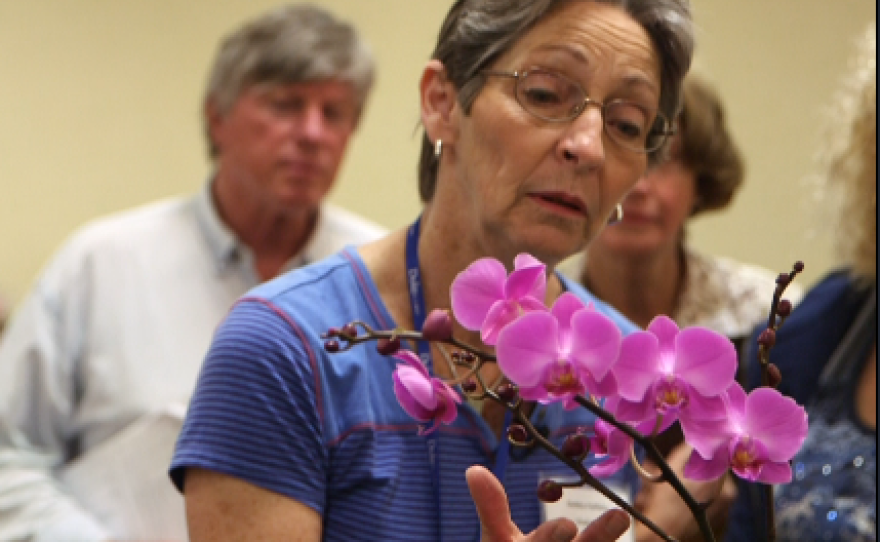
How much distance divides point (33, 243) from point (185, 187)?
1.57ft

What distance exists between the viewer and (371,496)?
1089 millimetres

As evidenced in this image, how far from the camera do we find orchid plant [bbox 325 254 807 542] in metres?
0.62

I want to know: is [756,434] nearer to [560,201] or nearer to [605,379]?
[605,379]

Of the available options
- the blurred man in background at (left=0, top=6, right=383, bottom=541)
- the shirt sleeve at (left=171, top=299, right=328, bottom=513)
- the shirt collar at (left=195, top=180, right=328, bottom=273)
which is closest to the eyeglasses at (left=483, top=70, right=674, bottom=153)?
the shirt sleeve at (left=171, top=299, right=328, bottom=513)

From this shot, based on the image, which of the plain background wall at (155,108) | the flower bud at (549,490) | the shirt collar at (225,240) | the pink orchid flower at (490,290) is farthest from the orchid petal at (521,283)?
the plain background wall at (155,108)

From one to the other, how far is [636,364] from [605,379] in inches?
0.8

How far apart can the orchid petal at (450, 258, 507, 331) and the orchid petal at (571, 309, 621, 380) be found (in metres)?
0.06

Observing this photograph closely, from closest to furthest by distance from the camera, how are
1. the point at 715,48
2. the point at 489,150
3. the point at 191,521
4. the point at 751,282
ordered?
the point at 191,521, the point at 489,150, the point at 751,282, the point at 715,48

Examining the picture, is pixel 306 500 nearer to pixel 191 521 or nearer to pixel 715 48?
pixel 191 521

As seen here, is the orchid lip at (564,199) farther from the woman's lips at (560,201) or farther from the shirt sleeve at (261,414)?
the shirt sleeve at (261,414)

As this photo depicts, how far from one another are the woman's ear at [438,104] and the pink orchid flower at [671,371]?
605 millimetres

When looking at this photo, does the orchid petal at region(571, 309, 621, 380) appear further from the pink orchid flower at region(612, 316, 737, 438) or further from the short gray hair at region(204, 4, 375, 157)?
the short gray hair at region(204, 4, 375, 157)

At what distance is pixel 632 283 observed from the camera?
205 cm

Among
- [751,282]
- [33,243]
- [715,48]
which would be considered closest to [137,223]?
[33,243]
